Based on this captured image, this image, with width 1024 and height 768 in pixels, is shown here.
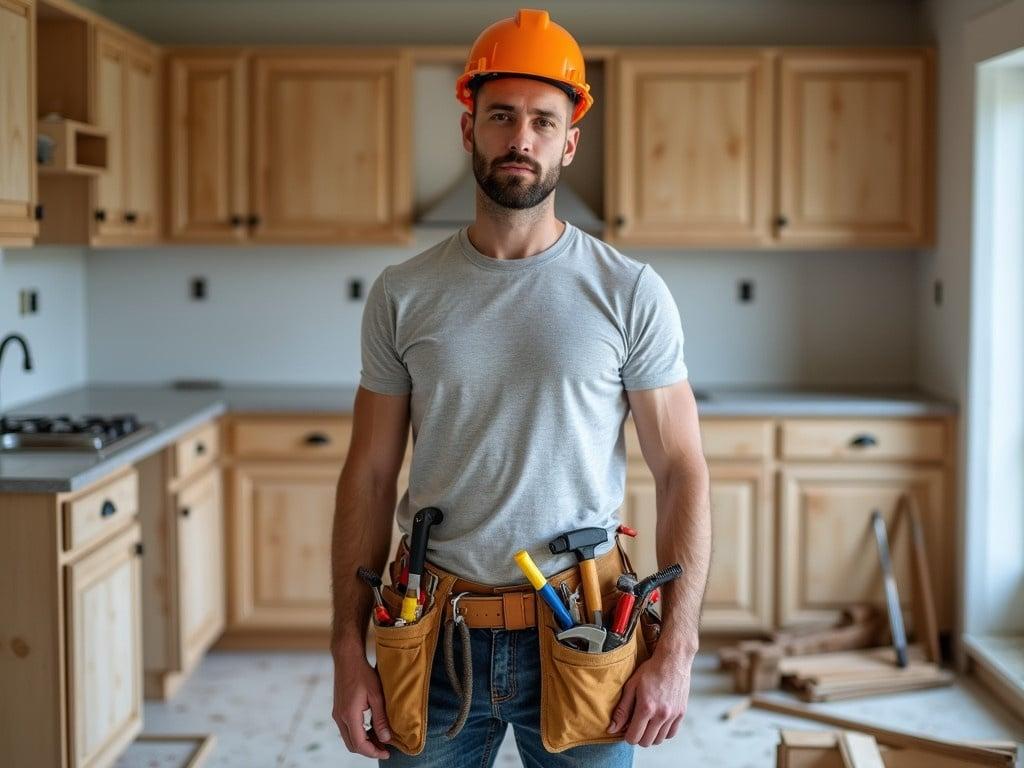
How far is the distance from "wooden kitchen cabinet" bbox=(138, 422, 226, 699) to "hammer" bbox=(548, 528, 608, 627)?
95.5 inches

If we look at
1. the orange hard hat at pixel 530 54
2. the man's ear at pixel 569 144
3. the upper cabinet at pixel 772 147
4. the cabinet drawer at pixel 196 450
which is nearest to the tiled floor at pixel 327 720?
the cabinet drawer at pixel 196 450

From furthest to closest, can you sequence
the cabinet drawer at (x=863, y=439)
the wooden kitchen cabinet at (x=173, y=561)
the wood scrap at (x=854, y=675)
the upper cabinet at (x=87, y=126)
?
the cabinet drawer at (x=863, y=439), the wood scrap at (x=854, y=675), the wooden kitchen cabinet at (x=173, y=561), the upper cabinet at (x=87, y=126)

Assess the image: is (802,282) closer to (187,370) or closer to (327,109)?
(327,109)

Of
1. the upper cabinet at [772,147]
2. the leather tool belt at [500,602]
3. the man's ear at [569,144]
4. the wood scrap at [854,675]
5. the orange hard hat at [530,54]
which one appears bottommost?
the wood scrap at [854,675]

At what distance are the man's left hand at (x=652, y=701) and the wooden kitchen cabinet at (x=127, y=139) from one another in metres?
2.85

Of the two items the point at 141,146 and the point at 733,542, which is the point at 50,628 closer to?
the point at 141,146

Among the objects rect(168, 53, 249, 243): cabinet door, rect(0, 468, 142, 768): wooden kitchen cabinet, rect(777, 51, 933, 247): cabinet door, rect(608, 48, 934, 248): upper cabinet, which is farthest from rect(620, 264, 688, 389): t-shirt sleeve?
rect(168, 53, 249, 243): cabinet door

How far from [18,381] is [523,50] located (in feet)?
9.57

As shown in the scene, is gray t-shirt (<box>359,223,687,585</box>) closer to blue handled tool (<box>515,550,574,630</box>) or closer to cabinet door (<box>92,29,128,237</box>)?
blue handled tool (<box>515,550,574,630</box>)

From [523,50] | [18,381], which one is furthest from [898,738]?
[18,381]

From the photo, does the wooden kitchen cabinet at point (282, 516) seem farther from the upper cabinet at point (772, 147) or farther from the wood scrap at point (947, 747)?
the wood scrap at point (947, 747)

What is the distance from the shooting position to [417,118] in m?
4.82

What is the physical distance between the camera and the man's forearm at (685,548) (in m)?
1.74

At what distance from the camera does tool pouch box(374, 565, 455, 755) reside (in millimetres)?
1729
